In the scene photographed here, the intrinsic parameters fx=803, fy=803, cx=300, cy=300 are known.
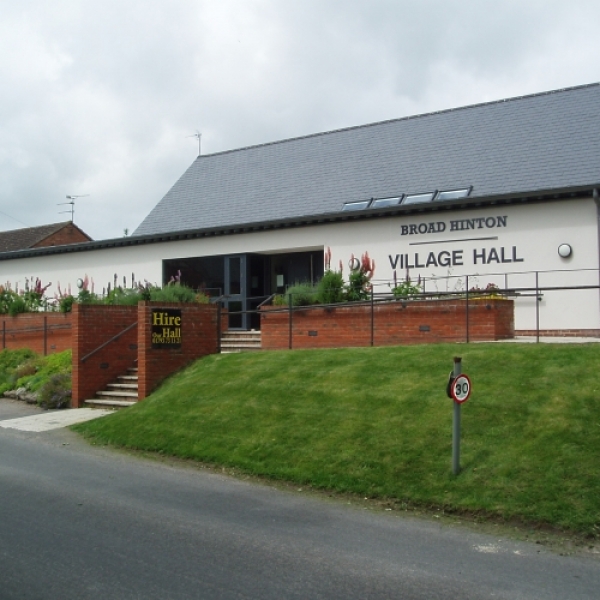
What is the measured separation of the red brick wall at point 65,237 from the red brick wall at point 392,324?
117 feet

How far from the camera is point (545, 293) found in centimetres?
2055

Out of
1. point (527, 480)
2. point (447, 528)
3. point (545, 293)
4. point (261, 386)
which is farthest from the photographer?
point (545, 293)

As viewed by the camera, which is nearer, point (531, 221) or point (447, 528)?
point (447, 528)

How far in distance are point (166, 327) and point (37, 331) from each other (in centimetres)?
1059

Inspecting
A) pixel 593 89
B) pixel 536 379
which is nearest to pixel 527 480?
pixel 536 379

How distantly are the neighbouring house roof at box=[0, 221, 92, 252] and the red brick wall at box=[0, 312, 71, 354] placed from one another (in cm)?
2392

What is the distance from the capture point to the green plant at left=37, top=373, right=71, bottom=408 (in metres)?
18.5

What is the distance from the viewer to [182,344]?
58.1 feet

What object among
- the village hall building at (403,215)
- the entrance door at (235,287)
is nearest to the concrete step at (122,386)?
the village hall building at (403,215)

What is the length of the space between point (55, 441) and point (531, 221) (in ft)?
43.7

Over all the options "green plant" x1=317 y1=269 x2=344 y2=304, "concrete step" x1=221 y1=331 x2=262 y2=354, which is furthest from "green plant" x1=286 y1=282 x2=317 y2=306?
"concrete step" x1=221 y1=331 x2=262 y2=354

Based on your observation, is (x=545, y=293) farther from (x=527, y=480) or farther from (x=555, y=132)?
(x=527, y=480)

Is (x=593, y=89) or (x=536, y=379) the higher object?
(x=593, y=89)

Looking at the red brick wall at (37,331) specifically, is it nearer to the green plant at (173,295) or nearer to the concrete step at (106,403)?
the green plant at (173,295)
